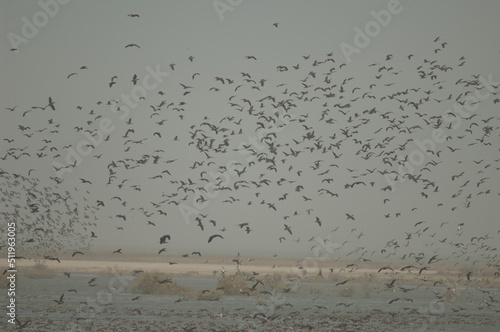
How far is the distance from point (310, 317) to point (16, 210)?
1019 inches

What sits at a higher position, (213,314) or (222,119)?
(222,119)

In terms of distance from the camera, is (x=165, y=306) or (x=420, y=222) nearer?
(x=420, y=222)

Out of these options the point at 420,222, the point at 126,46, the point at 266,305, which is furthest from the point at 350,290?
the point at 126,46

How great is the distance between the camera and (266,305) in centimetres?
7125

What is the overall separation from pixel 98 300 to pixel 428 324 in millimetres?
33833

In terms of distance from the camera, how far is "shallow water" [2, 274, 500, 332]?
49.7m

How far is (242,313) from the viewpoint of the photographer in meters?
60.0

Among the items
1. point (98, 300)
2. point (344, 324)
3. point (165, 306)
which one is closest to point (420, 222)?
point (344, 324)

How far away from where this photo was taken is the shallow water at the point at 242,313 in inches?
1956

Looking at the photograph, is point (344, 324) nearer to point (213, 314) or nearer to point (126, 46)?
point (213, 314)

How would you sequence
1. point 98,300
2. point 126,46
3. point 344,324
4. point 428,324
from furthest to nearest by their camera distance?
1. point 98,300
2. point 428,324
3. point 344,324
4. point 126,46

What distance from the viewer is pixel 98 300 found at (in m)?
68.9

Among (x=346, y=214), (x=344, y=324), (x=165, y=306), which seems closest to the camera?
(x=346, y=214)

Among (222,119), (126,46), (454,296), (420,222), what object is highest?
(126,46)
